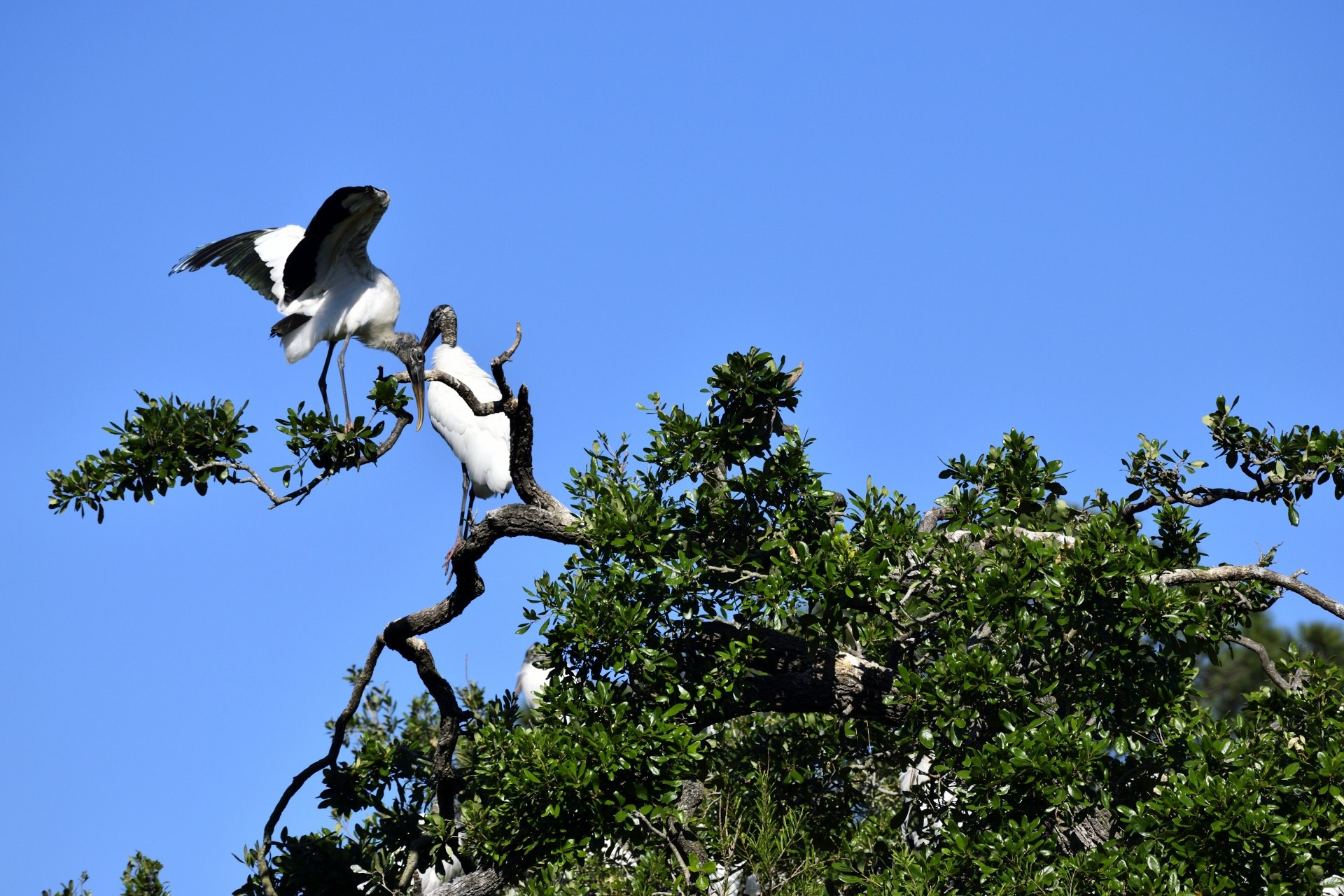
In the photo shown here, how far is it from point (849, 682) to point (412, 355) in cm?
408

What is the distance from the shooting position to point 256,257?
8.54 meters

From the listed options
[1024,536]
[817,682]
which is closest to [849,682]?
[817,682]

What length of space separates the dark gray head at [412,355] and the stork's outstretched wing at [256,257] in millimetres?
830

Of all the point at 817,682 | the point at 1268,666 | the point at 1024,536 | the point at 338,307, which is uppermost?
the point at 338,307

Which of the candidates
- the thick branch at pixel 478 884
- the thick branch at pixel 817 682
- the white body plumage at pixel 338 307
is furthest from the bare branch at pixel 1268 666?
the white body plumage at pixel 338 307

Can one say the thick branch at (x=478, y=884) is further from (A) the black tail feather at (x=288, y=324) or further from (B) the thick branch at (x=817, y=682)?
(A) the black tail feather at (x=288, y=324)

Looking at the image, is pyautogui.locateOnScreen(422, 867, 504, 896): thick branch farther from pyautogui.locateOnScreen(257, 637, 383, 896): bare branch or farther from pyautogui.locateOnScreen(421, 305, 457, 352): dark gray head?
pyautogui.locateOnScreen(421, 305, 457, 352): dark gray head

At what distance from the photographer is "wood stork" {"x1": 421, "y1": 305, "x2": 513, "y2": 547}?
8.53 metres

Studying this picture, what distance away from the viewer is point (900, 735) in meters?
5.54

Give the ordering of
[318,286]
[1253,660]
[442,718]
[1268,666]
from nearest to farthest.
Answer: [1268,666]
[442,718]
[318,286]
[1253,660]

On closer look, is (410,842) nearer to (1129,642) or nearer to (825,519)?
(825,519)

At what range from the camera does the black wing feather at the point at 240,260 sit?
837 cm

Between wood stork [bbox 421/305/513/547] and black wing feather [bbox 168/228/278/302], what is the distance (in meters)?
1.21

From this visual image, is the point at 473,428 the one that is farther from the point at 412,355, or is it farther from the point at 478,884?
the point at 478,884
